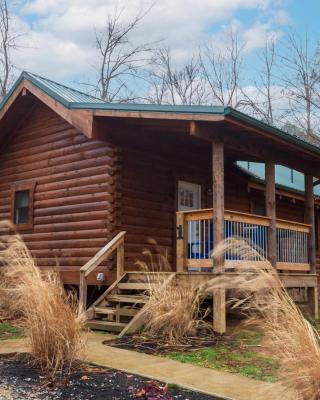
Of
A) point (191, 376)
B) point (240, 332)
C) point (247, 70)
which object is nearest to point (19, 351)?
point (191, 376)

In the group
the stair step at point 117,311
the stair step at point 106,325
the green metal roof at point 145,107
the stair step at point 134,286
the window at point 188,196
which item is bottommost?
the stair step at point 106,325

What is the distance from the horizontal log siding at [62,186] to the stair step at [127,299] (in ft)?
4.97

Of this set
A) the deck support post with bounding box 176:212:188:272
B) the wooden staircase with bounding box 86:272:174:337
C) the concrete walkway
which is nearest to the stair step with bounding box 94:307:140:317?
the wooden staircase with bounding box 86:272:174:337

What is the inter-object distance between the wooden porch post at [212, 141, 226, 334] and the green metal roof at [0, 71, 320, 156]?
2.50 feet

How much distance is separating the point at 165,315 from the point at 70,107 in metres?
4.94

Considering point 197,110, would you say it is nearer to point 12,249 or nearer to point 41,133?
point 12,249

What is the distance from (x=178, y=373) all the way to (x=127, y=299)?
336 cm

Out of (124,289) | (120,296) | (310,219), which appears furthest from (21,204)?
(310,219)

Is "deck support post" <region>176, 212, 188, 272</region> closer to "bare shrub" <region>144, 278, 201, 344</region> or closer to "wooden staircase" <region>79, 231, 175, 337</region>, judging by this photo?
"wooden staircase" <region>79, 231, 175, 337</region>

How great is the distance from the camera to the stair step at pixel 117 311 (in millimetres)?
9031

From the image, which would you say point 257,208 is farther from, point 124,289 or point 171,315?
point 171,315

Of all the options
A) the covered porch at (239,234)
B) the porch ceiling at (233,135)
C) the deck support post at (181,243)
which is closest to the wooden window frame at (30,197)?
the porch ceiling at (233,135)

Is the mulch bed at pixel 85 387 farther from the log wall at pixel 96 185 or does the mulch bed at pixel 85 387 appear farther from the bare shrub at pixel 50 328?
the log wall at pixel 96 185

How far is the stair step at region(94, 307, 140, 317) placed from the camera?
9031 millimetres
